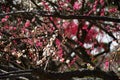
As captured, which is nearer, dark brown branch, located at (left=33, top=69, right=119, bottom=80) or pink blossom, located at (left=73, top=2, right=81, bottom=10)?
dark brown branch, located at (left=33, top=69, right=119, bottom=80)

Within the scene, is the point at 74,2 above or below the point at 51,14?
below

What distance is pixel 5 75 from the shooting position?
319 cm

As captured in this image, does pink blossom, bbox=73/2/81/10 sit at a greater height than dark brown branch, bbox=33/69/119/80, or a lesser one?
lesser

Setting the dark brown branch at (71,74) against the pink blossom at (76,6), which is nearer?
the dark brown branch at (71,74)

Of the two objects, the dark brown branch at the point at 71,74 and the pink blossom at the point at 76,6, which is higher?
the dark brown branch at the point at 71,74

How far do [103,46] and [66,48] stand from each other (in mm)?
3301

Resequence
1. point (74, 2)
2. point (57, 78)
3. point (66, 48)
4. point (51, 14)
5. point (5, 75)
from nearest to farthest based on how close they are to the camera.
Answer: point (5, 75), point (57, 78), point (51, 14), point (66, 48), point (74, 2)

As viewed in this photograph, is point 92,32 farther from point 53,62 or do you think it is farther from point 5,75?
point 5,75

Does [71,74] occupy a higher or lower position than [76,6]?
higher

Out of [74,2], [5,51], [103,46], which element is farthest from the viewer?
[103,46]

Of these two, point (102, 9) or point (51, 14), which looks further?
point (102, 9)

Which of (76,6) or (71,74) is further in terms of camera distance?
(76,6)

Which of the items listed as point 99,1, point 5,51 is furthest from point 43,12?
point 99,1

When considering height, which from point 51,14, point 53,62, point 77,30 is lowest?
point 53,62
